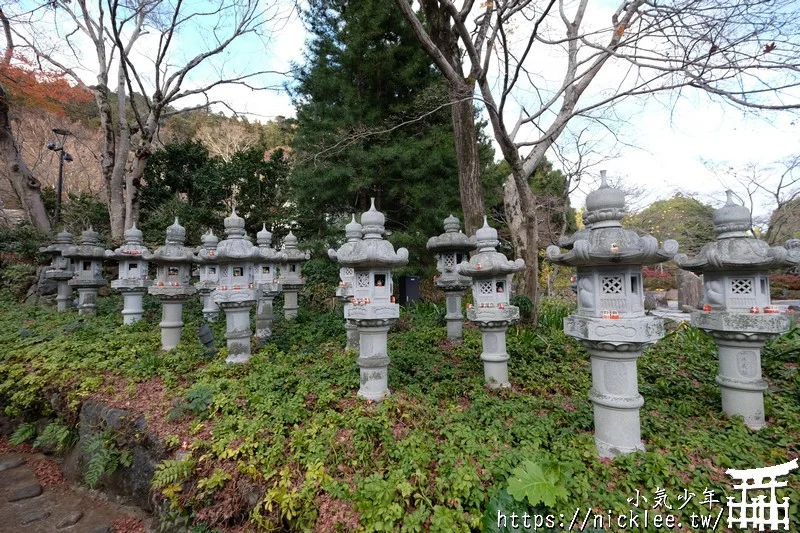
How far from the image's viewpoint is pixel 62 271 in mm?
10070

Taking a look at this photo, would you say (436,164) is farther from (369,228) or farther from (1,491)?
(1,491)

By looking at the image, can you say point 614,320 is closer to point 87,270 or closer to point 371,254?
point 371,254

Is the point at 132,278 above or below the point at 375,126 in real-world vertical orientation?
below

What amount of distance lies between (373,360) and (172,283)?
470cm

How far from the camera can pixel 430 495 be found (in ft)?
10.1

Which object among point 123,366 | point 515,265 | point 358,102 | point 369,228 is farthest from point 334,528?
point 358,102

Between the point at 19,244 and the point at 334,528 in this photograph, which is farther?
the point at 19,244

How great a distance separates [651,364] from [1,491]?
9938 mm

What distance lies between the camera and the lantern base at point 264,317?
24.7ft

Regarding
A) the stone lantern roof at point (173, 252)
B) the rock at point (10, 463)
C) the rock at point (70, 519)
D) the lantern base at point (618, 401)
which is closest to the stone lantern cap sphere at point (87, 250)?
the stone lantern roof at point (173, 252)

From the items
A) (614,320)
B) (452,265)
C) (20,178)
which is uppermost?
(20,178)

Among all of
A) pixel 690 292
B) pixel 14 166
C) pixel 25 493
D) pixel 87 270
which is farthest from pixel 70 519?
pixel 690 292

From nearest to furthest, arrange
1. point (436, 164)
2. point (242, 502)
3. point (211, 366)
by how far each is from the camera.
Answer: point (242, 502)
point (211, 366)
point (436, 164)

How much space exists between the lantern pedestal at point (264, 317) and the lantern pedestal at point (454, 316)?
3.78 metres
